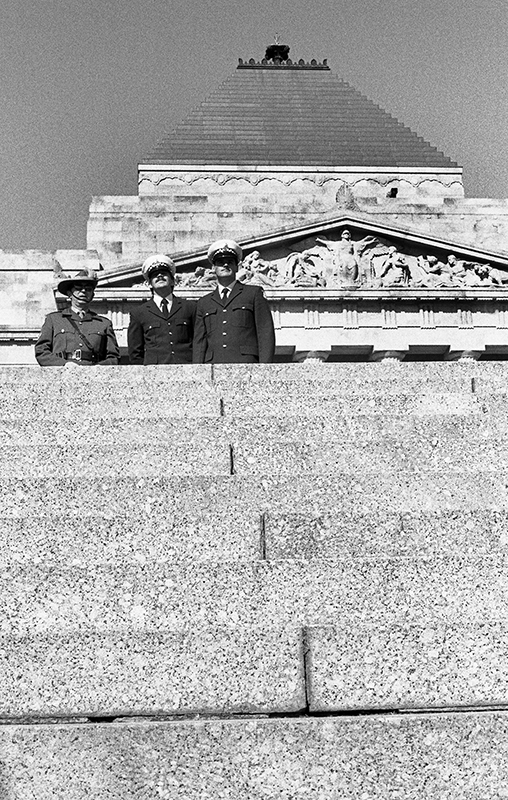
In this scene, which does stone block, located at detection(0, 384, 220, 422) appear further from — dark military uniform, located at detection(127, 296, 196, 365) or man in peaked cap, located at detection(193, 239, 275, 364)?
dark military uniform, located at detection(127, 296, 196, 365)

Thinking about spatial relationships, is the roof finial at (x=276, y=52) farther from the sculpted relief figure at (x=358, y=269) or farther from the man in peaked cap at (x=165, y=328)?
the man in peaked cap at (x=165, y=328)

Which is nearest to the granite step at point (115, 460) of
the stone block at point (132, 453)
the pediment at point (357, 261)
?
the stone block at point (132, 453)

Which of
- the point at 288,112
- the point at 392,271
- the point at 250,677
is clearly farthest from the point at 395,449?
the point at 288,112

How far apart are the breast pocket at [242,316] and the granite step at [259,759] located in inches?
214

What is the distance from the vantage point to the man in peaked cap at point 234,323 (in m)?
8.98

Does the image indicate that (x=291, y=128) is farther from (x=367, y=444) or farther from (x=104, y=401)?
(x=367, y=444)

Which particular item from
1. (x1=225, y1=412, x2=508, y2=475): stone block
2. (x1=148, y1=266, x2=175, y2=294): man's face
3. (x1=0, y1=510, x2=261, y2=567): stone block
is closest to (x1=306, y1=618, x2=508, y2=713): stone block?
(x1=0, y1=510, x2=261, y2=567): stone block

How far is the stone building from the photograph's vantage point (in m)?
25.4

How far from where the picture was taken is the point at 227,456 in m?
5.79

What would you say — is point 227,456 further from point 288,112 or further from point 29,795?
point 288,112

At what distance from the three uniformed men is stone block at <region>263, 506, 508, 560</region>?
14.3 feet

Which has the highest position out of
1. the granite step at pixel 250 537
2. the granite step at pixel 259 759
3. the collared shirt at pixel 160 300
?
the collared shirt at pixel 160 300

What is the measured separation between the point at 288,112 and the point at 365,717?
134 ft

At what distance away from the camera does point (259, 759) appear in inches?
147
